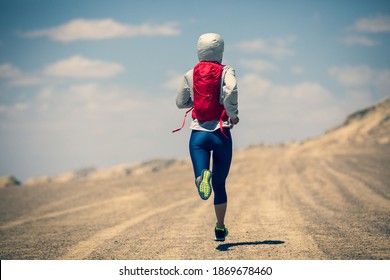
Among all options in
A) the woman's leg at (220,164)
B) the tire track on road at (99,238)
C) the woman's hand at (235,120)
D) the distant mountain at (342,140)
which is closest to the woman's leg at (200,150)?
the woman's leg at (220,164)

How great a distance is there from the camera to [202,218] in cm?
1057

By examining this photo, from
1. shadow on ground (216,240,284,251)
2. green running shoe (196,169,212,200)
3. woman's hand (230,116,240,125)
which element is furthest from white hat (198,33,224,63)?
shadow on ground (216,240,284,251)

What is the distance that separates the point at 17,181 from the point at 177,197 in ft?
47.9

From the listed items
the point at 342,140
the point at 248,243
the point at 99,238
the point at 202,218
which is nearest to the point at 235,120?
the point at 248,243

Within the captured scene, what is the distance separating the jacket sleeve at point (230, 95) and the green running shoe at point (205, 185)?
0.71 m

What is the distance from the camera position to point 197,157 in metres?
6.53

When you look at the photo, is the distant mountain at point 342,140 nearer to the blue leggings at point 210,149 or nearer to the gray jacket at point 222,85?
the blue leggings at point 210,149

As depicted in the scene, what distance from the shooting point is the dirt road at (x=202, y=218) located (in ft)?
22.1

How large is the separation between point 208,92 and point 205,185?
1055 millimetres

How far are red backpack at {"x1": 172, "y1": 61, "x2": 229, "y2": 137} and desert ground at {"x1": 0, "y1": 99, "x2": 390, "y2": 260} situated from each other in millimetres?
1588

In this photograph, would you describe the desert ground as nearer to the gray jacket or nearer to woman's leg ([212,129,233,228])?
woman's leg ([212,129,233,228])

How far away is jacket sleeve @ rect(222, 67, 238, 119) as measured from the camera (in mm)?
6180

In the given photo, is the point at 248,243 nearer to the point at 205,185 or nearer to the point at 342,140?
the point at 205,185

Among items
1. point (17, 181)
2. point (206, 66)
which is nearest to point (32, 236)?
point (206, 66)
